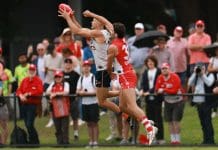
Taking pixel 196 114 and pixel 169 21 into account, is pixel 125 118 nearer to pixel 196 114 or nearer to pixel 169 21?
pixel 196 114

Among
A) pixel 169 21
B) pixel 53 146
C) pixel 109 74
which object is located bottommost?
pixel 53 146

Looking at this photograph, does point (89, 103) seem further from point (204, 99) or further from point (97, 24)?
point (97, 24)

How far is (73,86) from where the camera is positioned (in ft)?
78.0

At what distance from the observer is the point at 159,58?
2480 cm

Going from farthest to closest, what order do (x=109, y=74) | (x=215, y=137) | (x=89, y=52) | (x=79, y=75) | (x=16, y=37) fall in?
(x=16, y=37)
(x=89, y=52)
(x=79, y=75)
(x=215, y=137)
(x=109, y=74)

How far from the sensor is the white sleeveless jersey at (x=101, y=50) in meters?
19.0

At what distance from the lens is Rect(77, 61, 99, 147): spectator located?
72.8ft

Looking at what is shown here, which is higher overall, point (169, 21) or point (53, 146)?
point (169, 21)

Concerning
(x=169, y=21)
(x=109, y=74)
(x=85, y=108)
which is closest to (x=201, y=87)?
(x=85, y=108)

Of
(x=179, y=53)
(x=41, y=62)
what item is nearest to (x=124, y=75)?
(x=179, y=53)

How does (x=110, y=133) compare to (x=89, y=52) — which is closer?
(x=110, y=133)

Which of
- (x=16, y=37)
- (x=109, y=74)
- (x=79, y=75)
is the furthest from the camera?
A: (x=16, y=37)

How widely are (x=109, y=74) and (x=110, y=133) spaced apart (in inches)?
144

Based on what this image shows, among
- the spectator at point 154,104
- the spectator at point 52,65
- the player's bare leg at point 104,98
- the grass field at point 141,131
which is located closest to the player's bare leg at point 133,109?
the player's bare leg at point 104,98
